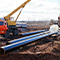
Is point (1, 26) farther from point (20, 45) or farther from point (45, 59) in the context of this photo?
point (45, 59)

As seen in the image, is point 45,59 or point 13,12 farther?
point 13,12

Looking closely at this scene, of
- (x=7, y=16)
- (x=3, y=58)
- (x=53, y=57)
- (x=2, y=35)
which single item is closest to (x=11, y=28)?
(x=7, y=16)

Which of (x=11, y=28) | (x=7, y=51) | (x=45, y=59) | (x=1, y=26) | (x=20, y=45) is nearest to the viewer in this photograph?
(x=45, y=59)

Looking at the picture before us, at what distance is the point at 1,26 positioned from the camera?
11.2 meters

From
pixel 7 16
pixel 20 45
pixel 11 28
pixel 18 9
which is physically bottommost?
pixel 20 45

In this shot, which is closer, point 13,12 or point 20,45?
point 20,45

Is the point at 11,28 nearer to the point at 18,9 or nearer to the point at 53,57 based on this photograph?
the point at 18,9

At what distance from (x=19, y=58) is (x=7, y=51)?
49.3 inches

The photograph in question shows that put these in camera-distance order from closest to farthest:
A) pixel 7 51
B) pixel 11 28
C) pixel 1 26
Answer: pixel 7 51
pixel 1 26
pixel 11 28

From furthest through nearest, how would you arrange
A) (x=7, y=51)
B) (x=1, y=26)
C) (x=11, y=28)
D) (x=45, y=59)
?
(x=11, y=28) < (x=1, y=26) < (x=7, y=51) < (x=45, y=59)

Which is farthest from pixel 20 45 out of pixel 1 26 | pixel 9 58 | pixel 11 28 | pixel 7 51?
pixel 11 28

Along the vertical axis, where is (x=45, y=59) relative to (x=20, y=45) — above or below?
below

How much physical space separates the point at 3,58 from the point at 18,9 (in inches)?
416

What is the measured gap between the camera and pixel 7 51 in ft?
22.1
